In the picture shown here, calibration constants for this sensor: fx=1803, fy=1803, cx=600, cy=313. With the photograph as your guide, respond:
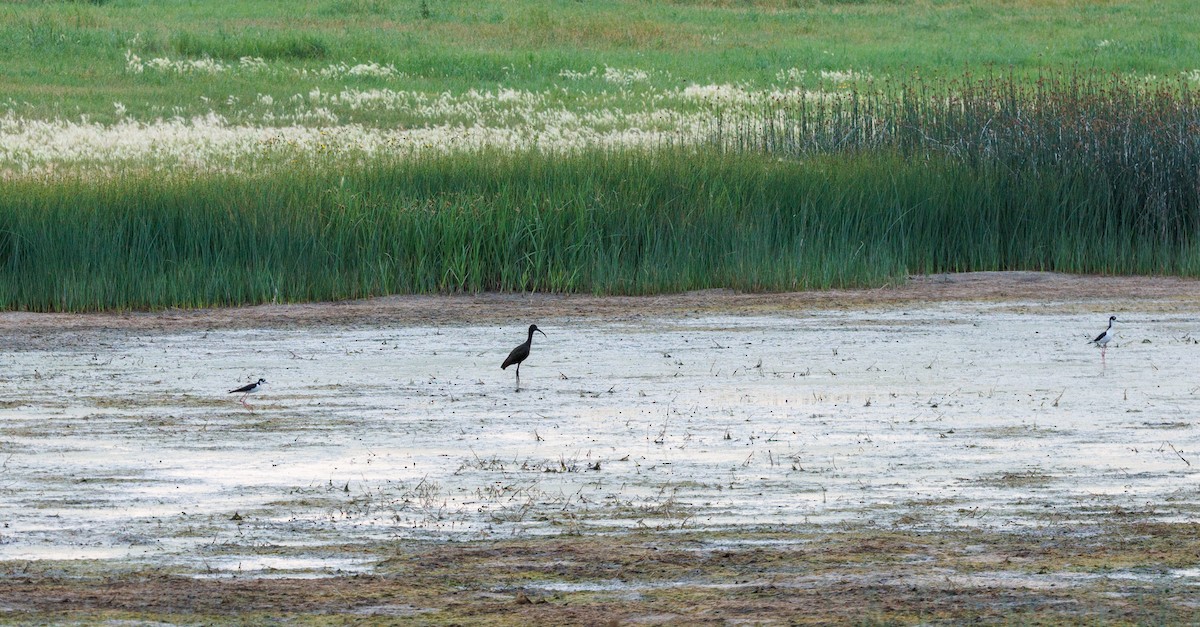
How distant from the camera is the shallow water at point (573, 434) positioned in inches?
280

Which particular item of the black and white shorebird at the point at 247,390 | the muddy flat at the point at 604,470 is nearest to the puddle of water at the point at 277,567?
the muddy flat at the point at 604,470

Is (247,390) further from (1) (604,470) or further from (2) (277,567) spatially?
(2) (277,567)

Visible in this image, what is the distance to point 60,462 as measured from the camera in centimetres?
842

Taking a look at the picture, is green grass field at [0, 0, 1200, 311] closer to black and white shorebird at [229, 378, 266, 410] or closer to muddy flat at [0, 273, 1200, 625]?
muddy flat at [0, 273, 1200, 625]

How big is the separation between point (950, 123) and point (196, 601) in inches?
599

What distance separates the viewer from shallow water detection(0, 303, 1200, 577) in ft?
23.3

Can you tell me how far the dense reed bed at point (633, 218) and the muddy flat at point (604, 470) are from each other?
4.98 feet

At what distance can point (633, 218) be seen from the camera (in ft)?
56.0

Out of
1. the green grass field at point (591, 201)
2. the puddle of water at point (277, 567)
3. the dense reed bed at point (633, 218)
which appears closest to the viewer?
the puddle of water at point (277, 567)

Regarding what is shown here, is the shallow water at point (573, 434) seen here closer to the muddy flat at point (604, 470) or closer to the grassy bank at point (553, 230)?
the muddy flat at point (604, 470)

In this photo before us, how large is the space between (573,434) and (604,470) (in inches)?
44.3

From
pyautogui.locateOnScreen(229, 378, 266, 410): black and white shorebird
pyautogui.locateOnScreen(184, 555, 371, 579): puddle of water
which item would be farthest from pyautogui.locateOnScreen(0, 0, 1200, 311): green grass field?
pyautogui.locateOnScreen(184, 555, 371, 579): puddle of water

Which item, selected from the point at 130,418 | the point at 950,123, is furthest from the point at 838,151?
the point at 130,418

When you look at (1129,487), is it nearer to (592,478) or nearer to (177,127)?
(592,478)
